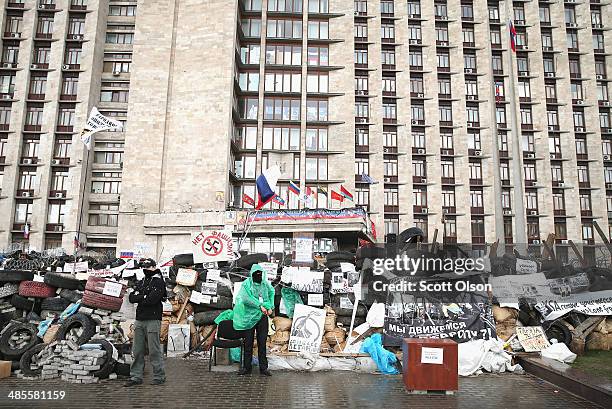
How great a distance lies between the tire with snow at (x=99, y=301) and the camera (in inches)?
405

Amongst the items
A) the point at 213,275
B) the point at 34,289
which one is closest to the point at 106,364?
the point at 213,275

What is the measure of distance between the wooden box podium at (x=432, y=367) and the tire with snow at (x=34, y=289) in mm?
8786

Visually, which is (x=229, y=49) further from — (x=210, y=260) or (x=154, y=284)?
(x=154, y=284)

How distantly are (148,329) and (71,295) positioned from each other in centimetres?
436

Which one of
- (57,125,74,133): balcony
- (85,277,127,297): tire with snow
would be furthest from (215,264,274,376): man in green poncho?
(57,125,74,133): balcony

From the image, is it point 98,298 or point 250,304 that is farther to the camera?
point 98,298

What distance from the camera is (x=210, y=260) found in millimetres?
11594

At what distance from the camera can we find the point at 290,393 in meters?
7.37

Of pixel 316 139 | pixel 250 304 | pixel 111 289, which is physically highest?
pixel 316 139

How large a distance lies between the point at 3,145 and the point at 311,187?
28901 millimetres

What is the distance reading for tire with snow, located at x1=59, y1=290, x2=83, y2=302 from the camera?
438 inches

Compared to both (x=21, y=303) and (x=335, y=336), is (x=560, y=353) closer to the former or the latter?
(x=335, y=336)

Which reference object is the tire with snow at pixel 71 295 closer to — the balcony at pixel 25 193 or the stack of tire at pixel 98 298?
the stack of tire at pixel 98 298

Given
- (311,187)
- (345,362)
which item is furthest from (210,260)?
(311,187)
